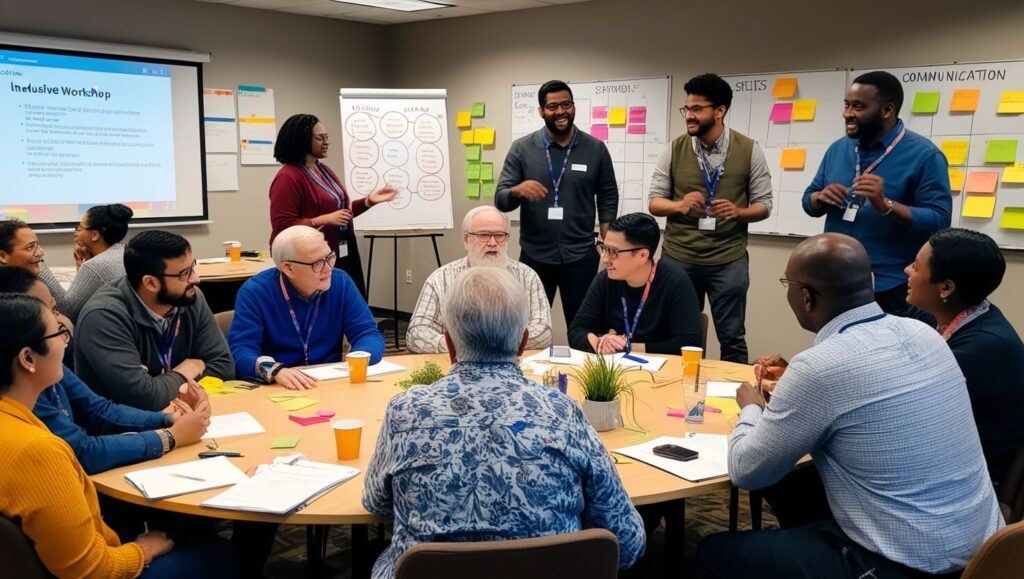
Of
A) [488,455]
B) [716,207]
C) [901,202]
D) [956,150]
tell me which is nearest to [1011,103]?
[956,150]

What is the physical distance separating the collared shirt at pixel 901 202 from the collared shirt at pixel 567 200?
1.42 meters

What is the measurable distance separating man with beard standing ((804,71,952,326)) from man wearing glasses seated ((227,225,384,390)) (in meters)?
2.15

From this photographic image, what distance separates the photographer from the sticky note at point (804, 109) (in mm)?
5227

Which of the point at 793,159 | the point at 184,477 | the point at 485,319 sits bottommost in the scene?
the point at 184,477

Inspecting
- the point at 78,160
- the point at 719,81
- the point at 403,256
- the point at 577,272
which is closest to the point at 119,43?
the point at 78,160

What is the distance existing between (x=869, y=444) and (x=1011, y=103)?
143 inches

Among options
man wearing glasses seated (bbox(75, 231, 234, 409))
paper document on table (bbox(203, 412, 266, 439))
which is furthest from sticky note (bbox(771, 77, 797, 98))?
paper document on table (bbox(203, 412, 266, 439))

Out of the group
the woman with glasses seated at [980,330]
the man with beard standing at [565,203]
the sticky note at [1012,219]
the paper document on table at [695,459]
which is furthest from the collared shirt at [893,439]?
the sticky note at [1012,219]

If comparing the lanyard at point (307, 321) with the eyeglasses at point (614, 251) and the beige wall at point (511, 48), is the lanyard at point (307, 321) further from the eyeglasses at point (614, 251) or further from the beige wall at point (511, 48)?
the beige wall at point (511, 48)

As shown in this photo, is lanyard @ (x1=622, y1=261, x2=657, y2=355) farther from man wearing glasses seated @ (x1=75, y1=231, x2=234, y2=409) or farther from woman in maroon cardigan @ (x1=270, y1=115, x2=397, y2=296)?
woman in maroon cardigan @ (x1=270, y1=115, x2=397, y2=296)

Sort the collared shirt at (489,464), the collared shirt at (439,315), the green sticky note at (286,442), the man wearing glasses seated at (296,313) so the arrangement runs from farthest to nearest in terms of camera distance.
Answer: the collared shirt at (439,315), the man wearing glasses seated at (296,313), the green sticky note at (286,442), the collared shirt at (489,464)

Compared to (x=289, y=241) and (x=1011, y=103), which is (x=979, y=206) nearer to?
(x=1011, y=103)

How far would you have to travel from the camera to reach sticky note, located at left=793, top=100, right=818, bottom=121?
206 inches

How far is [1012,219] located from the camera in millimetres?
4594
